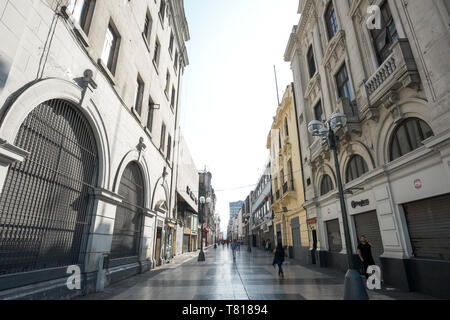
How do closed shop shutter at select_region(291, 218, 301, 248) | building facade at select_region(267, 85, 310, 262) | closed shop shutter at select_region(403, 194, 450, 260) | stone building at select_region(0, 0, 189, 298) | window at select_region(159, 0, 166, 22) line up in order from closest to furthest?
stone building at select_region(0, 0, 189, 298)
closed shop shutter at select_region(403, 194, 450, 260)
window at select_region(159, 0, 166, 22)
building facade at select_region(267, 85, 310, 262)
closed shop shutter at select_region(291, 218, 301, 248)

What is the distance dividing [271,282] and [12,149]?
30.4 ft

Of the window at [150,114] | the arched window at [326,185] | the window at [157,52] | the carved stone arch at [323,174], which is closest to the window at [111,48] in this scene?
the window at [150,114]

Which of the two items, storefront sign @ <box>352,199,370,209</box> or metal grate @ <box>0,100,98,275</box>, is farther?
storefront sign @ <box>352,199,370,209</box>

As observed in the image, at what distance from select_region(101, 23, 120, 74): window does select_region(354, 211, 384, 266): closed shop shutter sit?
13.0m

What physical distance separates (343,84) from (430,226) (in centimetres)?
865

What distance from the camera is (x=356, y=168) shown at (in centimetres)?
1162

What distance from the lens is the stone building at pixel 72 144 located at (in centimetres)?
496

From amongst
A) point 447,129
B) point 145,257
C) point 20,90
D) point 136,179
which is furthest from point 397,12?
point 145,257

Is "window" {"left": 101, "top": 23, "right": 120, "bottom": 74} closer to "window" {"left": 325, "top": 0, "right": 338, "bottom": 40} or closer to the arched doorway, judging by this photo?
the arched doorway

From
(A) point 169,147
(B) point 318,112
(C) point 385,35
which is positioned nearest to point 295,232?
(B) point 318,112

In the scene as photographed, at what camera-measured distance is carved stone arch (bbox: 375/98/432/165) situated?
7336 millimetres

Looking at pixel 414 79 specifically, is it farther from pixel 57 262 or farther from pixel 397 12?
pixel 57 262

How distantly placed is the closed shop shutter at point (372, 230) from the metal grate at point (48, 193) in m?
11.5

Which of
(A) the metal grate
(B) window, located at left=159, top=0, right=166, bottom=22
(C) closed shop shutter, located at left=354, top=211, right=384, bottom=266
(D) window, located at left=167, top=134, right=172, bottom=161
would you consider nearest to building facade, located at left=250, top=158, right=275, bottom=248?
(D) window, located at left=167, top=134, right=172, bottom=161
